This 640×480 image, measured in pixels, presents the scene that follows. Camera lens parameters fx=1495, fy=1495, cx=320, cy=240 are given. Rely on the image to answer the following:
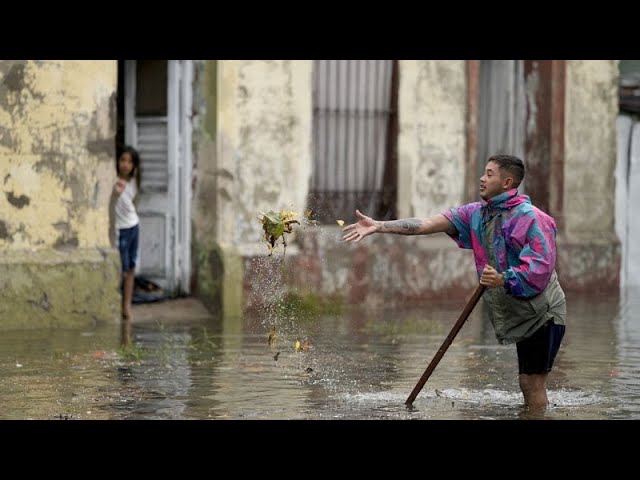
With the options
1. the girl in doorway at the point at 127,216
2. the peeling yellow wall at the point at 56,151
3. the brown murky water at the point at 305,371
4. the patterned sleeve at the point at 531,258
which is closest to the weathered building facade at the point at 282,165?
the peeling yellow wall at the point at 56,151

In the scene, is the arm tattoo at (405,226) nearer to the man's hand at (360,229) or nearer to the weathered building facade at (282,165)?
the man's hand at (360,229)

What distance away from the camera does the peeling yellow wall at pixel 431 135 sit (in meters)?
16.5

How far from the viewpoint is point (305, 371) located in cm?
1111

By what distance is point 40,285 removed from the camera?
13.5 meters

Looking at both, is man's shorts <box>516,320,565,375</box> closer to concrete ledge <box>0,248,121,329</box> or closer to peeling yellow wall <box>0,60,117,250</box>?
concrete ledge <box>0,248,121,329</box>

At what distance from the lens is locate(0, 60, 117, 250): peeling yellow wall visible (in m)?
13.4

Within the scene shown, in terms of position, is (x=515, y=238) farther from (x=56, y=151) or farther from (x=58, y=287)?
(x=56, y=151)

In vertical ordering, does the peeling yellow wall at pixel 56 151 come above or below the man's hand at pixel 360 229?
above

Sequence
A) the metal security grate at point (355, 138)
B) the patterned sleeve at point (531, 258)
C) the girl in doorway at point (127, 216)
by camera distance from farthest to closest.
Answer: the metal security grate at point (355, 138)
the girl in doorway at point (127, 216)
the patterned sleeve at point (531, 258)

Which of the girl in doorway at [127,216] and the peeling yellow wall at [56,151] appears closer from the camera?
the peeling yellow wall at [56,151]

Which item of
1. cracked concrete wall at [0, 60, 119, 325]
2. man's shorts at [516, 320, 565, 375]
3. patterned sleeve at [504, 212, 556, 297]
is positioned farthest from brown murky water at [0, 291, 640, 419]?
patterned sleeve at [504, 212, 556, 297]

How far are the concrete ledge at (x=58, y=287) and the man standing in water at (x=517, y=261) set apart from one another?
5.19 meters
